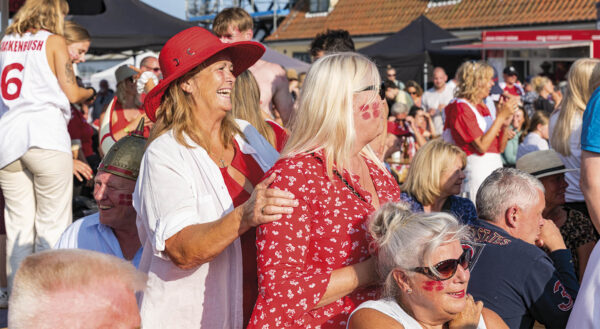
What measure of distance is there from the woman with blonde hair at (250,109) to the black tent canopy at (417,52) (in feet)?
41.6

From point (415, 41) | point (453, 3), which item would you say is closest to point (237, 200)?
point (415, 41)

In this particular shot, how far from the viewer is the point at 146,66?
6.55 m


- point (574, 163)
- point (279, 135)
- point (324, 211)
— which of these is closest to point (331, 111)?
point (324, 211)

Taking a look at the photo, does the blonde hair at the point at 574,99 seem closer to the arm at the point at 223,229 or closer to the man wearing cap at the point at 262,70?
the man wearing cap at the point at 262,70

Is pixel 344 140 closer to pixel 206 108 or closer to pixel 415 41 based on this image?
pixel 206 108

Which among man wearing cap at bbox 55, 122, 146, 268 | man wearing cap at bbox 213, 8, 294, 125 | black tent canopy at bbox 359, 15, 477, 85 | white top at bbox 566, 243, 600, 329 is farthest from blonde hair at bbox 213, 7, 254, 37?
black tent canopy at bbox 359, 15, 477, 85

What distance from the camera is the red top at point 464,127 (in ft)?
20.7

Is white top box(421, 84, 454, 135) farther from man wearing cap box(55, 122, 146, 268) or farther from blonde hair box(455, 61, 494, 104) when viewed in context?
man wearing cap box(55, 122, 146, 268)

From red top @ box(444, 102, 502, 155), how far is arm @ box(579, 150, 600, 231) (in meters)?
2.77

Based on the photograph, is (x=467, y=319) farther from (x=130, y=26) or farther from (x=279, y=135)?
(x=130, y=26)

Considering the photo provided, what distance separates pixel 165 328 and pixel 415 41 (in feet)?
50.1

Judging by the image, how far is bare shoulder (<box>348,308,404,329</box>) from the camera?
8.17ft

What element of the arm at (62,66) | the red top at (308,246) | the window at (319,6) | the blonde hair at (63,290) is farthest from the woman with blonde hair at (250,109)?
the window at (319,6)

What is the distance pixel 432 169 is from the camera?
195 inches
